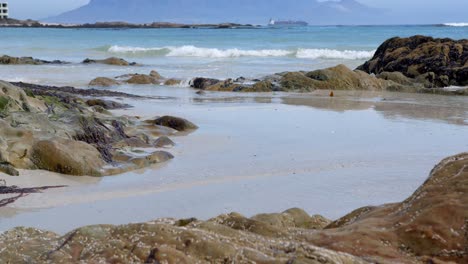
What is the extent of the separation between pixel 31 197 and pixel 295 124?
6.15 metres

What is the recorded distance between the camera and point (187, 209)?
18.6 feet

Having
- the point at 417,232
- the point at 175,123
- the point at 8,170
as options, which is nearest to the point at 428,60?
the point at 175,123

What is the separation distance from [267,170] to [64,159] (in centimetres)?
231

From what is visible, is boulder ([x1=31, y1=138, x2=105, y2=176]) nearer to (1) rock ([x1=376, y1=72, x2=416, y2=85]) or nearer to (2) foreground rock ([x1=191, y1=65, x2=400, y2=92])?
(2) foreground rock ([x1=191, y1=65, x2=400, y2=92])

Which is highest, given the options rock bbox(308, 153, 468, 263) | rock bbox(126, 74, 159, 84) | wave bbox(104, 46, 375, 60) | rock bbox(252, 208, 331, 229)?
wave bbox(104, 46, 375, 60)

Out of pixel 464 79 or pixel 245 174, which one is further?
pixel 464 79

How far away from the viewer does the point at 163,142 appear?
885cm

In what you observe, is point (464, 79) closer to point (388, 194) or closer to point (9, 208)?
point (388, 194)

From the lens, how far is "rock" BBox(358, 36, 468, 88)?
19891 mm

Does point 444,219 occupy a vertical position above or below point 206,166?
above

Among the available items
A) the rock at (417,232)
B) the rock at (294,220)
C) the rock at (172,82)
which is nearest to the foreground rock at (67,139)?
the rock at (294,220)

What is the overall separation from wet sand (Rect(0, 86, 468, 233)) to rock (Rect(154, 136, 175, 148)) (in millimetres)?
185

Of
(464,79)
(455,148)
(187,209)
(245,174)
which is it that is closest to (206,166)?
(245,174)

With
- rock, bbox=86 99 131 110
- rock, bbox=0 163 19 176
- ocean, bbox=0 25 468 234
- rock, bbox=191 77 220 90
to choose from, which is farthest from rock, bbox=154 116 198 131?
rock, bbox=191 77 220 90
